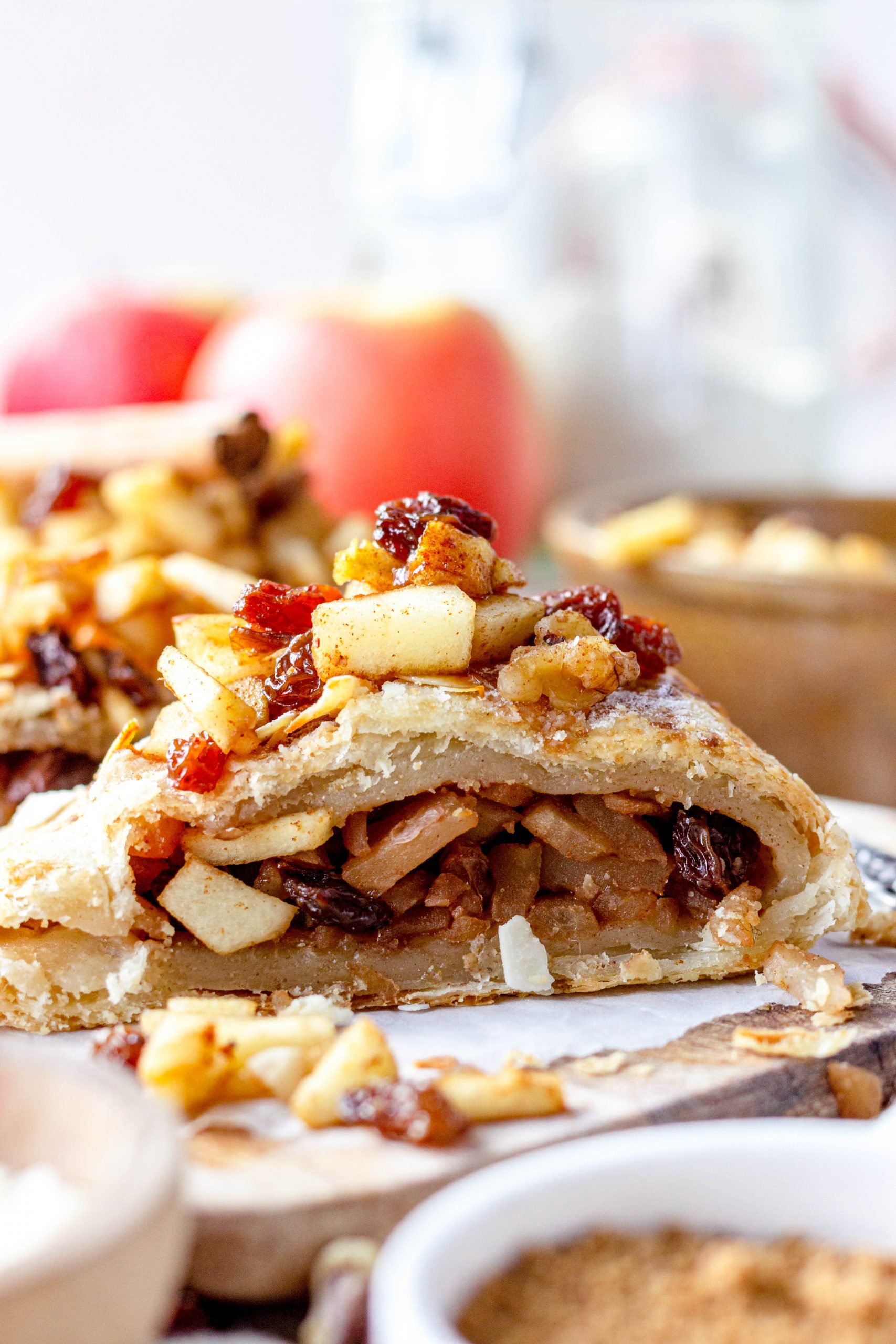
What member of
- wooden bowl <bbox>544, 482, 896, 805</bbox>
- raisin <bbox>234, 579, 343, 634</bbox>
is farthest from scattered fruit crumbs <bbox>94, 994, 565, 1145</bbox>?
wooden bowl <bbox>544, 482, 896, 805</bbox>

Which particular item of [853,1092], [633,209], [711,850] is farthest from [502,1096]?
[633,209]

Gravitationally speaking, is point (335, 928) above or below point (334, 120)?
below

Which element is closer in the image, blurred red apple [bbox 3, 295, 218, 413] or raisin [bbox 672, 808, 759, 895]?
raisin [bbox 672, 808, 759, 895]

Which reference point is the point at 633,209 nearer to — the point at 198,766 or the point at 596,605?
the point at 596,605

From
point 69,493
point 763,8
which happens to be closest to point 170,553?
point 69,493

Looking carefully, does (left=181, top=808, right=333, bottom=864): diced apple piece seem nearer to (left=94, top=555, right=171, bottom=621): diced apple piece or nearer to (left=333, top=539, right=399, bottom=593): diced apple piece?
(left=333, top=539, right=399, bottom=593): diced apple piece

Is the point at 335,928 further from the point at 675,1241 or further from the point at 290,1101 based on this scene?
the point at 675,1241

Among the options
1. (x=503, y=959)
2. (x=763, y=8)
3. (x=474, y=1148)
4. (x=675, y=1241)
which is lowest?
(x=503, y=959)
